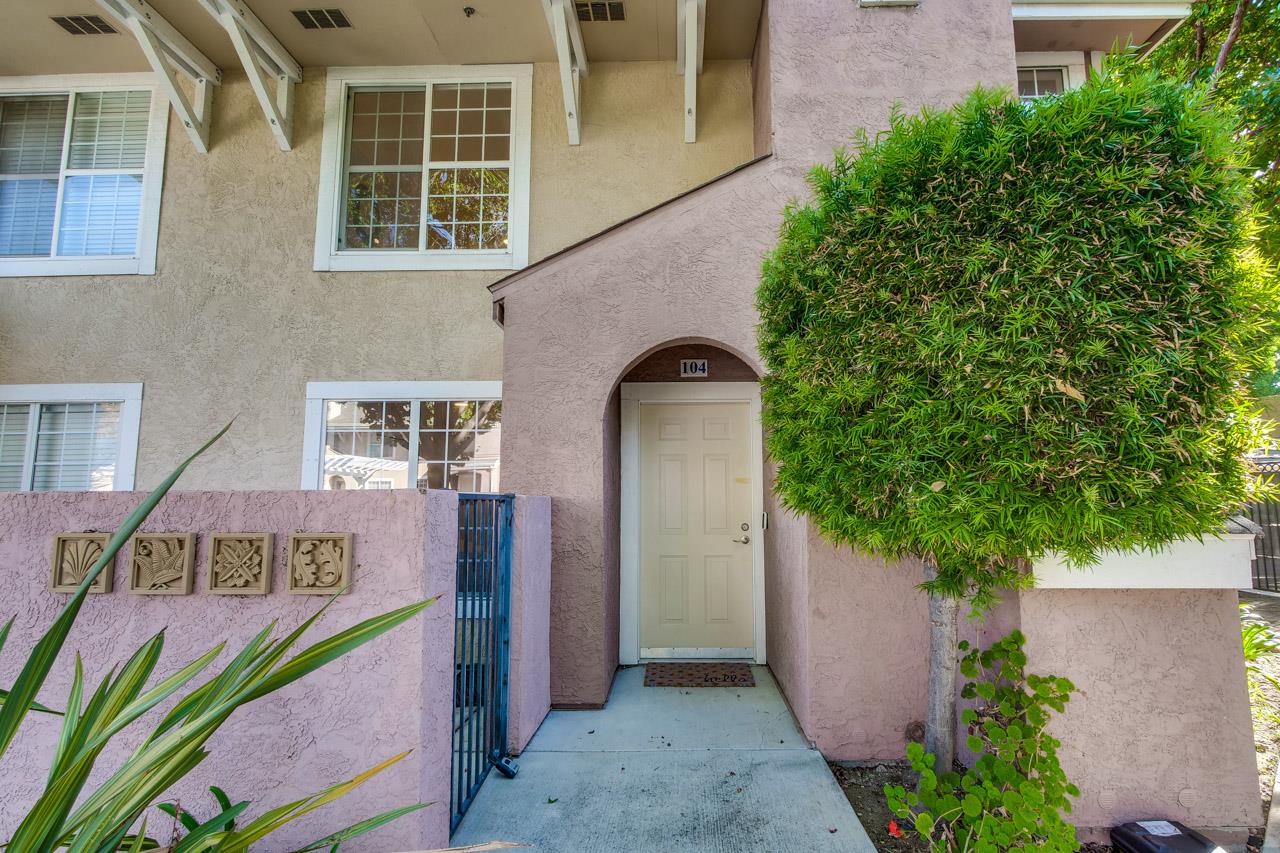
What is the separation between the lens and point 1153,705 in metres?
3.12

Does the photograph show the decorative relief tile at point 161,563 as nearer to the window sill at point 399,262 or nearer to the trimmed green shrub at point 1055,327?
the trimmed green shrub at point 1055,327

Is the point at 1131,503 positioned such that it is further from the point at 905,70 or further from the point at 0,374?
the point at 0,374

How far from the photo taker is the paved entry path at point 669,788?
295 centimetres

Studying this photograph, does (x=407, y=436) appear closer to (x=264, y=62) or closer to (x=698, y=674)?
(x=698, y=674)

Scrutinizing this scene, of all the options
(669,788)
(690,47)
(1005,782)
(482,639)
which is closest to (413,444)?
(482,639)

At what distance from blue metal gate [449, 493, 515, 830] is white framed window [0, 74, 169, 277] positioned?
5.67 metres

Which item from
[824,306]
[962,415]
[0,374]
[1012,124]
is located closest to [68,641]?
[824,306]

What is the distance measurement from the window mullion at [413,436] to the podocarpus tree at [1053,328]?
4.64 metres

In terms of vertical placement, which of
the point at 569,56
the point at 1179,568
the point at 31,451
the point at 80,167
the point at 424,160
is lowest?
the point at 1179,568

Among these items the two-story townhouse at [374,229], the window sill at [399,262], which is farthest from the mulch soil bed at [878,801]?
the window sill at [399,262]

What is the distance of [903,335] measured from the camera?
2.48 metres

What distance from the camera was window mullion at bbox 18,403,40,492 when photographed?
6109 millimetres

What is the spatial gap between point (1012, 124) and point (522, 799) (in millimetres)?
4081

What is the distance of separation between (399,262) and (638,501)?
357 cm
